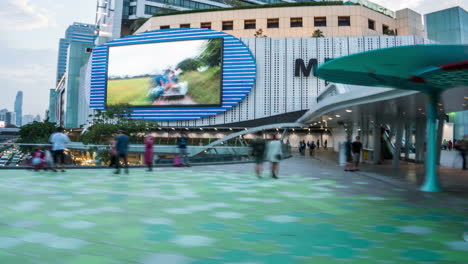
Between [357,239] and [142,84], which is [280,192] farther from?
[142,84]

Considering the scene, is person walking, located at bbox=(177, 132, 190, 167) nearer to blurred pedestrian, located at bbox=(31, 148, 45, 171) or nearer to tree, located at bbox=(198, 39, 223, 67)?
blurred pedestrian, located at bbox=(31, 148, 45, 171)

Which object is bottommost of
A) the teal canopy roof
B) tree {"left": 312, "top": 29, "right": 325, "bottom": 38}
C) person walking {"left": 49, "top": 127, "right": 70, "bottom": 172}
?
person walking {"left": 49, "top": 127, "right": 70, "bottom": 172}

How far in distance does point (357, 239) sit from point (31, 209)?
541 centimetres

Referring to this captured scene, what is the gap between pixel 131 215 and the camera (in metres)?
5.43

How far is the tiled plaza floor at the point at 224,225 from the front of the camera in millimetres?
3672

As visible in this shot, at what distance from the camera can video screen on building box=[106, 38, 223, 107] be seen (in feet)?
148

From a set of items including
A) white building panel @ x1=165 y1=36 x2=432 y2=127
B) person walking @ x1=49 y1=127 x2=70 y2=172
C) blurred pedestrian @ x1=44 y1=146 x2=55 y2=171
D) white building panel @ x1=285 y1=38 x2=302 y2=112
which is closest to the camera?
person walking @ x1=49 y1=127 x2=70 y2=172

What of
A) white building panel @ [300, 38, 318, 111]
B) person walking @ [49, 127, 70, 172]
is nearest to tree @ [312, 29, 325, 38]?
white building panel @ [300, 38, 318, 111]

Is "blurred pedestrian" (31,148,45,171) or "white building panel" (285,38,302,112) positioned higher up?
"white building panel" (285,38,302,112)

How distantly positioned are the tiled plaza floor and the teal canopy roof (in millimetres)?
2725

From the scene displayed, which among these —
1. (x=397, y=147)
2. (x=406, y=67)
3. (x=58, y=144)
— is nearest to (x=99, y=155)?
(x=58, y=144)

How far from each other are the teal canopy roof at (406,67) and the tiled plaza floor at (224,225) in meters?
2.73

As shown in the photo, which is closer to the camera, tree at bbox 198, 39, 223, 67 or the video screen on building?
tree at bbox 198, 39, 223, 67

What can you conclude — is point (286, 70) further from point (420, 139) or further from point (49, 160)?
point (49, 160)
